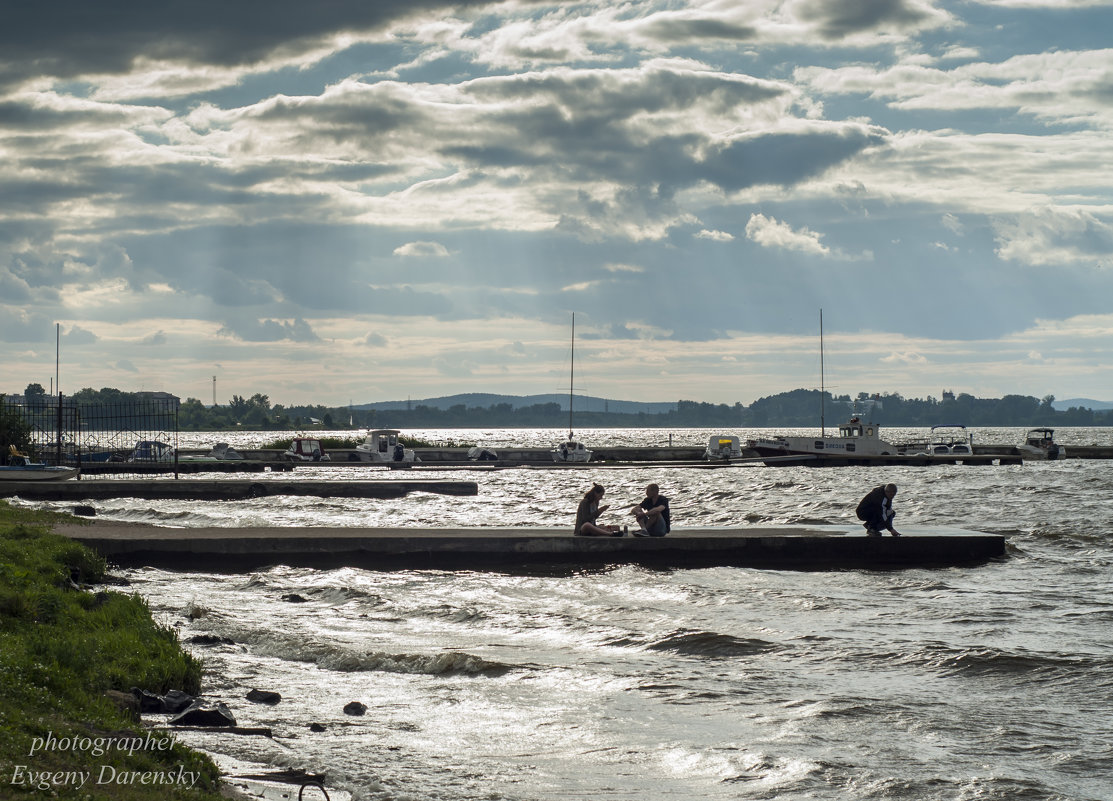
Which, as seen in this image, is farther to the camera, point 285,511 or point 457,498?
point 457,498

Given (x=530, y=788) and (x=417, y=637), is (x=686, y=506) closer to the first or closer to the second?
(x=417, y=637)

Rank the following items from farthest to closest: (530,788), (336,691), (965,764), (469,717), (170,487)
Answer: (170,487)
(336,691)
(469,717)
(965,764)
(530,788)

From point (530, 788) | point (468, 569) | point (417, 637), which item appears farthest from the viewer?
→ point (468, 569)

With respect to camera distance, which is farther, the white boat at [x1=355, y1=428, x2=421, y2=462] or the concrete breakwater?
the white boat at [x1=355, y1=428, x2=421, y2=462]

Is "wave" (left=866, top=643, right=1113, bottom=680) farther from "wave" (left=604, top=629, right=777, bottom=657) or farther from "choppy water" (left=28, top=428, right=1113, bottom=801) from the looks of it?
"wave" (left=604, top=629, right=777, bottom=657)

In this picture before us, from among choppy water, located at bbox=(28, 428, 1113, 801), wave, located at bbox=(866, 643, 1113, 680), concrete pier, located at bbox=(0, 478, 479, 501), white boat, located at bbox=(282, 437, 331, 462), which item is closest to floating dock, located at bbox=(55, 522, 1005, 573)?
choppy water, located at bbox=(28, 428, 1113, 801)

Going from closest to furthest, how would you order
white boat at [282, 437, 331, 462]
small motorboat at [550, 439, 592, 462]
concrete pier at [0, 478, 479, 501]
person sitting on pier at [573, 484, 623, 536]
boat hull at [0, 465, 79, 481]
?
person sitting on pier at [573, 484, 623, 536] < concrete pier at [0, 478, 479, 501] < boat hull at [0, 465, 79, 481] < white boat at [282, 437, 331, 462] < small motorboat at [550, 439, 592, 462]

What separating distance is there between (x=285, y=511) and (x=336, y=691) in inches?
1072

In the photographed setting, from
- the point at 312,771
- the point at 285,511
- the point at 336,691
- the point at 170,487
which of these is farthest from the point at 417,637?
the point at 170,487

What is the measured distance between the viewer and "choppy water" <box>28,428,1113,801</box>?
8.76 m

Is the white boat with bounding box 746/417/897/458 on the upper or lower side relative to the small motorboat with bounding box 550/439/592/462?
upper

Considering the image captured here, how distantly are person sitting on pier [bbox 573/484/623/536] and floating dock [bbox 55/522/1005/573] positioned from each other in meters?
0.34

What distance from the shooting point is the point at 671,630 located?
15062 millimetres

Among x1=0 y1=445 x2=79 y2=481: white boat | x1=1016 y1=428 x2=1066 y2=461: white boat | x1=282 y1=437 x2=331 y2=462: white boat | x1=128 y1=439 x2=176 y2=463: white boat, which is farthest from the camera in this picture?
x1=1016 y1=428 x2=1066 y2=461: white boat
